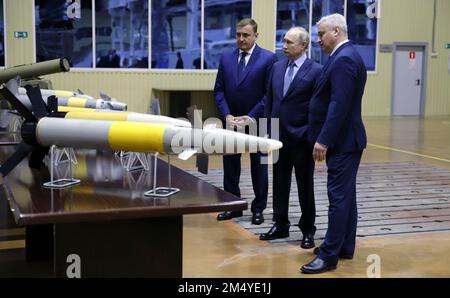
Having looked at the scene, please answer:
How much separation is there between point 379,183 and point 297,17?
29.8 ft

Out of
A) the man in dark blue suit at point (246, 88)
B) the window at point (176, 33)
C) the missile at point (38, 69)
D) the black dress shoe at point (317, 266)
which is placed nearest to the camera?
the black dress shoe at point (317, 266)

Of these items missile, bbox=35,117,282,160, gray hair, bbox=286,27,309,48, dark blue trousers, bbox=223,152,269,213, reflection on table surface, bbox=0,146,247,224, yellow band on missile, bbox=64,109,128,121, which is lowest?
dark blue trousers, bbox=223,152,269,213

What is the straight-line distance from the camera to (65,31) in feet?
43.0

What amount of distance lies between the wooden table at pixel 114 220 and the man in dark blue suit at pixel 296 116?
4.73 feet

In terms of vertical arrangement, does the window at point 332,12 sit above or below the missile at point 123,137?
above

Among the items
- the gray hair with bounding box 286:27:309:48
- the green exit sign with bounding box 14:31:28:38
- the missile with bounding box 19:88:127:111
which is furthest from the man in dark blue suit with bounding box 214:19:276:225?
the green exit sign with bounding box 14:31:28:38

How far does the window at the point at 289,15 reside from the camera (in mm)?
14523

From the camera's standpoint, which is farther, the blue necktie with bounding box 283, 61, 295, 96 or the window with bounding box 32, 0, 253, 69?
the window with bounding box 32, 0, 253, 69

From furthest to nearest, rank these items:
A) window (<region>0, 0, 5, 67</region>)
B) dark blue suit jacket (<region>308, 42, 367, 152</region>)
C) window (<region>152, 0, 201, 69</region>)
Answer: window (<region>152, 0, 201, 69</region>), window (<region>0, 0, 5, 67</region>), dark blue suit jacket (<region>308, 42, 367, 152</region>)

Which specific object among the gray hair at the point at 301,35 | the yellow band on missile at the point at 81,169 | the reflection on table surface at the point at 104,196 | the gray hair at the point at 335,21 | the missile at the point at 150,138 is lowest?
the reflection on table surface at the point at 104,196

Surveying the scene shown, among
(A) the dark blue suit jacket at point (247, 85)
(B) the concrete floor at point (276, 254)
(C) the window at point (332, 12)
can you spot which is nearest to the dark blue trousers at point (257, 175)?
(B) the concrete floor at point (276, 254)

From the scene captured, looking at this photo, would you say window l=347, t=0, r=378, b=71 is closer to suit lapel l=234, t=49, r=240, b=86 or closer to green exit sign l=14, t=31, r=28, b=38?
green exit sign l=14, t=31, r=28, b=38

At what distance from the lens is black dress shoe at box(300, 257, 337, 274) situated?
140 inches

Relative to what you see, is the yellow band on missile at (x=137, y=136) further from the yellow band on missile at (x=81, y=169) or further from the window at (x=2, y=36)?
the window at (x=2, y=36)
